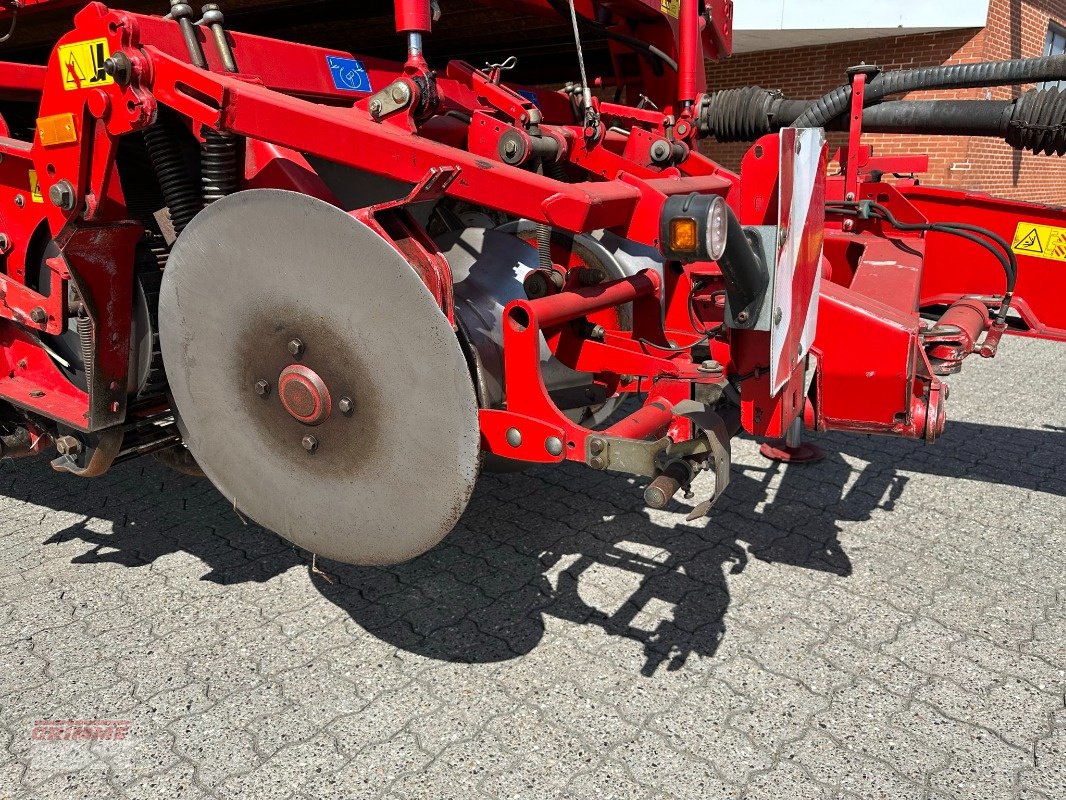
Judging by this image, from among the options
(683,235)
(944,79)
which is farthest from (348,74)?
(944,79)

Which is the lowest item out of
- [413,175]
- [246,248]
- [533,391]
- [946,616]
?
[946,616]

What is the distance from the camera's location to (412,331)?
1745 mm

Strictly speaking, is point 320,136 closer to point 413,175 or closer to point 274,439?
point 413,175

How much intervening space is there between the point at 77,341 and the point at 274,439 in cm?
106

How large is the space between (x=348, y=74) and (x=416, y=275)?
4.05 ft

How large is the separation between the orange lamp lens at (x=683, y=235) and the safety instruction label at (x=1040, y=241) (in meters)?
2.33

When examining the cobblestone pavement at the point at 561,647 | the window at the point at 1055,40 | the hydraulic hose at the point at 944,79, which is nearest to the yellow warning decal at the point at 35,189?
the cobblestone pavement at the point at 561,647

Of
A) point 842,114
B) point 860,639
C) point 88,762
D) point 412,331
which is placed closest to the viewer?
point 412,331

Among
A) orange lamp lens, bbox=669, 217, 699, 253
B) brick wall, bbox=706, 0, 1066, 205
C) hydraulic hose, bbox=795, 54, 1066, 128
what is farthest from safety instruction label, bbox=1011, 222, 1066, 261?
brick wall, bbox=706, 0, 1066, 205

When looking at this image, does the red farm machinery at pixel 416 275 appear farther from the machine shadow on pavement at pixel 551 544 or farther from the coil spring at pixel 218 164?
the machine shadow on pavement at pixel 551 544

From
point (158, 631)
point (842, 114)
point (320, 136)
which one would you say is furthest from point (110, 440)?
point (842, 114)

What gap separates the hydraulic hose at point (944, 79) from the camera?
9.07ft

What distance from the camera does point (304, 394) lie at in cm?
193

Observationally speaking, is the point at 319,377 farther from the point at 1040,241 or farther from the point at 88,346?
the point at 1040,241
